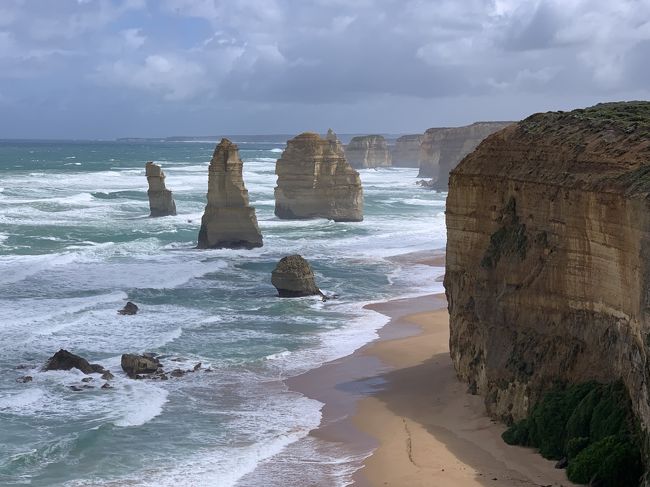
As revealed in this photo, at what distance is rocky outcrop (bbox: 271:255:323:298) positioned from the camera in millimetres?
39188

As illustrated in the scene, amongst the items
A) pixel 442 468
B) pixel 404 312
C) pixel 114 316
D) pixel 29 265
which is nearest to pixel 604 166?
pixel 442 468

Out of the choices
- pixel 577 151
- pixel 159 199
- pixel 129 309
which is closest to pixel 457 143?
pixel 159 199

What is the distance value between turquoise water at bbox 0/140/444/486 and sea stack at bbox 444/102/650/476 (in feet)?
13.8

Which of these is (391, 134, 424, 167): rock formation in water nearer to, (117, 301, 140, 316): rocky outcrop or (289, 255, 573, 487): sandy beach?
(117, 301, 140, 316): rocky outcrop

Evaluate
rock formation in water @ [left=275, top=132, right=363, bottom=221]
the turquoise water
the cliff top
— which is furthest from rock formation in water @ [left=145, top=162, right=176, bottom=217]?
the cliff top

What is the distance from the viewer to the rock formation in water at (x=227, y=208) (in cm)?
5053

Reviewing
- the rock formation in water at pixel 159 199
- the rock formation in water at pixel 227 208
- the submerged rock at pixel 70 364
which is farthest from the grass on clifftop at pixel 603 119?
the rock formation in water at pixel 159 199

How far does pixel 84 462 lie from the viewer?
818 inches

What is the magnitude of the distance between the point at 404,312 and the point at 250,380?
11093mm

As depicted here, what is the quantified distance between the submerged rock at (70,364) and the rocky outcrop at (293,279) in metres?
12.5

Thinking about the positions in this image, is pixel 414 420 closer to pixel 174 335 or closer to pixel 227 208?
pixel 174 335

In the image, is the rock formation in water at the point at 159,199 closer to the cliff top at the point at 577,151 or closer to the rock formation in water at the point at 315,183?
the rock formation in water at the point at 315,183

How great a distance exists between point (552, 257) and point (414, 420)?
5.33 metres

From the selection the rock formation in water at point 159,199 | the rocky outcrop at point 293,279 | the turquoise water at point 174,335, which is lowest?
the turquoise water at point 174,335
